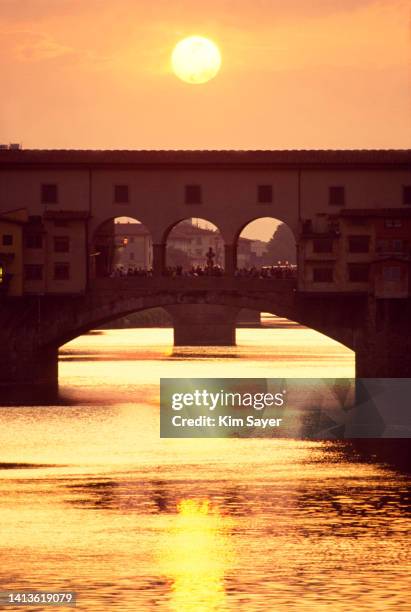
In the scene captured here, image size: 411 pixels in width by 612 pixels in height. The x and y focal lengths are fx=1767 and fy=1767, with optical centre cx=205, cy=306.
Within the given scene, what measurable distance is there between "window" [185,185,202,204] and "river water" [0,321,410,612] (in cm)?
1164

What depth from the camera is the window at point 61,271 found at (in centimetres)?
8006

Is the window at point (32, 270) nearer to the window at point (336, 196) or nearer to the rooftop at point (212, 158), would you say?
the rooftop at point (212, 158)

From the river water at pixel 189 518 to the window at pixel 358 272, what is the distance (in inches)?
497

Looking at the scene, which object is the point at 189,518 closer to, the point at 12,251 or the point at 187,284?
the point at 187,284

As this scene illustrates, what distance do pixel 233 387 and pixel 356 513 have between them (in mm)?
35787

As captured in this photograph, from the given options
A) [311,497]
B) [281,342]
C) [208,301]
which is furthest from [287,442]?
[281,342]

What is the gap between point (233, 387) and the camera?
3196 inches

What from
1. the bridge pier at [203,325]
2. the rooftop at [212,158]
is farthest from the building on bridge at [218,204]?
the bridge pier at [203,325]

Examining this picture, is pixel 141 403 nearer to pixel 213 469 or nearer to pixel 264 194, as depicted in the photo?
pixel 264 194

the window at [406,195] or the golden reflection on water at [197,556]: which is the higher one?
the window at [406,195]

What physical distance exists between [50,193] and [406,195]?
16.0 m

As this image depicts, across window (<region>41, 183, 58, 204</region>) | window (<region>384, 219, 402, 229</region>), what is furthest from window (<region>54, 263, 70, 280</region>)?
window (<region>384, 219, 402, 229</region>)

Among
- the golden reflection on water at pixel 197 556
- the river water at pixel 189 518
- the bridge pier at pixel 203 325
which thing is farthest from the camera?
the bridge pier at pixel 203 325

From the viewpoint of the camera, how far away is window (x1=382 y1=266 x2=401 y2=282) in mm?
79188
